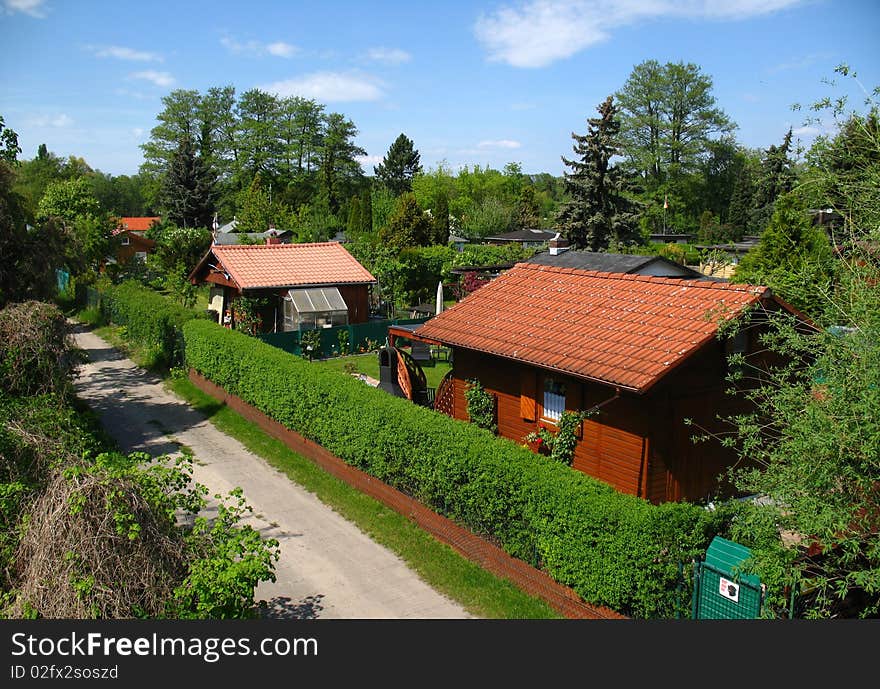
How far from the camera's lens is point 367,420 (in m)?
13.9

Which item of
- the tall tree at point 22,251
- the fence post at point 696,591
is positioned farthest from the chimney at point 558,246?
the fence post at point 696,591

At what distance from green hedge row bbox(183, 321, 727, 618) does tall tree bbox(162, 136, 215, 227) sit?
5675cm

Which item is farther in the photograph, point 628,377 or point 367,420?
point 367,420

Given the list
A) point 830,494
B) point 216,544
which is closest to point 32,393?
point 216,544

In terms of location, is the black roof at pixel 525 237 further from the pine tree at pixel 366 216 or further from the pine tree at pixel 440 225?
the pine tree at pixel 366 216

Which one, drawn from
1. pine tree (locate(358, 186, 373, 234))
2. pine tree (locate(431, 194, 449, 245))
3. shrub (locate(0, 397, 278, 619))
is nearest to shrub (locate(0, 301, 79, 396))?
shrub (locate(0, 397, 278, 619))

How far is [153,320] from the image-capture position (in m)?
26.0

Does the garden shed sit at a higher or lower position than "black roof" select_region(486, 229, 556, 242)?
lower

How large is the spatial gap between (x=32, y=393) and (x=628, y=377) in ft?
38.0

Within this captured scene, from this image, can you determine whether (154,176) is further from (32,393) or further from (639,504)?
(639,504)

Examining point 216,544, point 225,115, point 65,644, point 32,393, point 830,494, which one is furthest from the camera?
point 225,115

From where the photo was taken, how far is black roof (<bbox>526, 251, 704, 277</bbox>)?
77.4 feet

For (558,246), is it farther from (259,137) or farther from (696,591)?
(259,137)

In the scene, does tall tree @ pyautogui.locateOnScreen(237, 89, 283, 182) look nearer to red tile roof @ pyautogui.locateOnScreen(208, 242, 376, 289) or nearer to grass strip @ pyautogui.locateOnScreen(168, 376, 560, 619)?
red tile roof @ pyautogui.locateOnScreen(208, 242, 376, 289)
